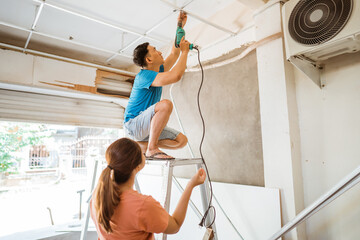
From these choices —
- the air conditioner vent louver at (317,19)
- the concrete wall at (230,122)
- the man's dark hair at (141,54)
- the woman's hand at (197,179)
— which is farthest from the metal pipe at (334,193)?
the man's dark hair at (141,54)

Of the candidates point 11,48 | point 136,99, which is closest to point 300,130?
point 136,99

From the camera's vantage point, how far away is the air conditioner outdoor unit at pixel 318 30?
1219 mm

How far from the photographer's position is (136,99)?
164 centimetres

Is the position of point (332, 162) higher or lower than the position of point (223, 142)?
lower

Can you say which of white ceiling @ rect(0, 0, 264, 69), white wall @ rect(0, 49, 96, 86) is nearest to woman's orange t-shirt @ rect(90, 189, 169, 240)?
white ceiling @ rect(0, 0, 264, 69)

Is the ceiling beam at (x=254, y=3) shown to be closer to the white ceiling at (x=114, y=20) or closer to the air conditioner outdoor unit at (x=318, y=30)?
the white ceiling at (x=114, y=20)

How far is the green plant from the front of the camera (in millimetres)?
6980

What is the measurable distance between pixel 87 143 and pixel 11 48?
5.93 metres

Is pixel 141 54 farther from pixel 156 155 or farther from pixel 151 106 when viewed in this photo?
pixel 156 155

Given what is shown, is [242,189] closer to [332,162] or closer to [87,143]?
[332,162]

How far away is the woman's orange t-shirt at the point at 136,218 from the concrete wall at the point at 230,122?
1.27 metres

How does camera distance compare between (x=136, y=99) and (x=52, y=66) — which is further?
(x=52, y=66)

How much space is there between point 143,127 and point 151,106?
166mm

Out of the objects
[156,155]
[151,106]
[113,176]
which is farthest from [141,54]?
[113,176]
